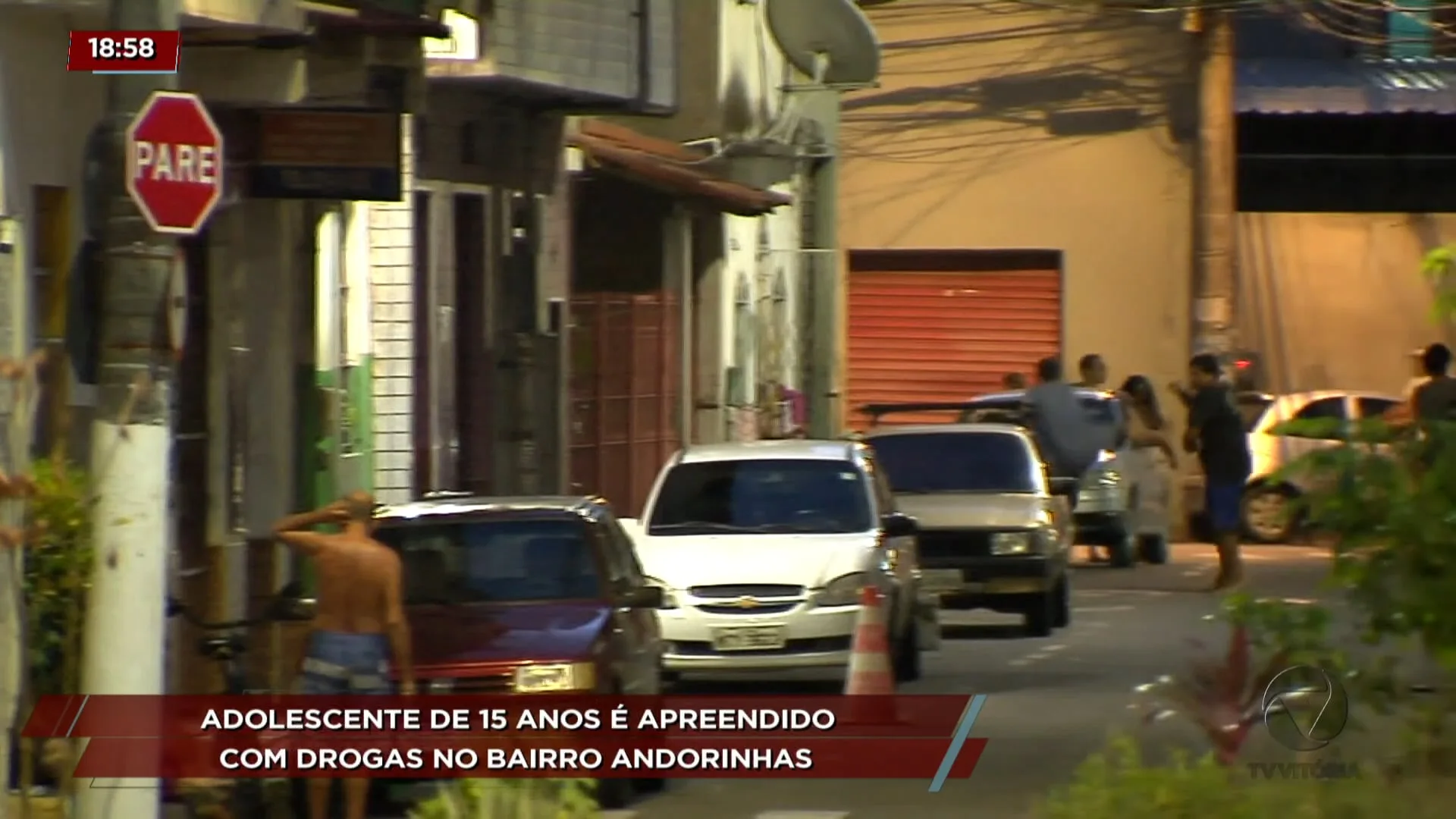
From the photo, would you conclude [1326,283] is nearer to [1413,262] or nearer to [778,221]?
[1413,262]

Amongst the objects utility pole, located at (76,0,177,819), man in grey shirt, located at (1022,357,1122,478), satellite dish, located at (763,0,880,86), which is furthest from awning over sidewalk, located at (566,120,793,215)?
utility pole, located at (76,0,177,819)

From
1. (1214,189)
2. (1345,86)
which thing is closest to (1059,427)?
(1214,189)

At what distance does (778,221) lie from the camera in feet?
118

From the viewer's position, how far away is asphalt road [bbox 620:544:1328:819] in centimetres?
1300

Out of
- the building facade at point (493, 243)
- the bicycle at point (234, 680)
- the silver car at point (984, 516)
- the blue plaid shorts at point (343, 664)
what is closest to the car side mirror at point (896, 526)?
the silver car at point (984, 516)

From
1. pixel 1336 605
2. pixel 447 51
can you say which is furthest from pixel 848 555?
pixel 1336 605

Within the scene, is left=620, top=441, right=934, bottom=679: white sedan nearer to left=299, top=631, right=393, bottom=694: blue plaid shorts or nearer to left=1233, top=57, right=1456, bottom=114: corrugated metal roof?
left=299, top=631, right=393, bottom=694: blue plaid shorts

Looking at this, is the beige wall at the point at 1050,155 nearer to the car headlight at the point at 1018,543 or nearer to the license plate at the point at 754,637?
the car headlight at the point at 1018,543

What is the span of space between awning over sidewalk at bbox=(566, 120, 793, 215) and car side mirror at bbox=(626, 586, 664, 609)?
993 centimetres

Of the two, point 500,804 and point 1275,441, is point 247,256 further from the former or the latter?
point 1275,441

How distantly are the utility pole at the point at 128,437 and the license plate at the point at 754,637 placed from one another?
21.5ft

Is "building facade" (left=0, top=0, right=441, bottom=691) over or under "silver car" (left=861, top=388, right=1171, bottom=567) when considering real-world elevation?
over

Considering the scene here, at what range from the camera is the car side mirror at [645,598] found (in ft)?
44.8

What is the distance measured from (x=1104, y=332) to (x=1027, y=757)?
20605mm
